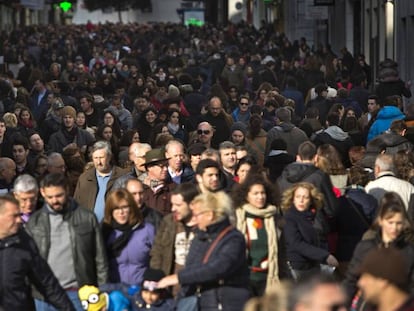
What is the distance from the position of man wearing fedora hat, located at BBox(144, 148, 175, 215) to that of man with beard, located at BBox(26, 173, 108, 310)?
1.72 m

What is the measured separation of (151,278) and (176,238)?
0.45 metres

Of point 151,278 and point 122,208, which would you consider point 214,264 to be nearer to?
point 151,278

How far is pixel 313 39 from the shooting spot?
58312 millimetres

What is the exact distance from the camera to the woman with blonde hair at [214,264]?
9.61 metres

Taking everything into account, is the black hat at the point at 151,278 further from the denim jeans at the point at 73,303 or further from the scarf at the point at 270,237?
the scarf at the point at 270,237

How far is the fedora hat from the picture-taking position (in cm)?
1273

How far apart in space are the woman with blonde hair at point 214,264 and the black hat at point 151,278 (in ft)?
0.34

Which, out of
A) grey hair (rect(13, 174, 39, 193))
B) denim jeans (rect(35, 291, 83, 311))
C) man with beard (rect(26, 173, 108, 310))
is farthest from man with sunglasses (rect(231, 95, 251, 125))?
denim jeans (rect(35, 291, 83, 311))

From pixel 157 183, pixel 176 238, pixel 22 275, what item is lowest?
pixel 22 275

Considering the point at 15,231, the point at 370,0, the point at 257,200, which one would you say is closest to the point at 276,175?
the point at 257,200

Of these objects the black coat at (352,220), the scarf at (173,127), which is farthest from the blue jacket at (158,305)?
the scarf at (173,127)

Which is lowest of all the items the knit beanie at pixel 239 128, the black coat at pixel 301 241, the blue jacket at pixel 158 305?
the blue jacket at pixel 158 305

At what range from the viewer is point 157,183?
12508mm

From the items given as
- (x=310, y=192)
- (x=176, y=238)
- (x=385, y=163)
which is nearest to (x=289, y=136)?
(x=385, y=163)
